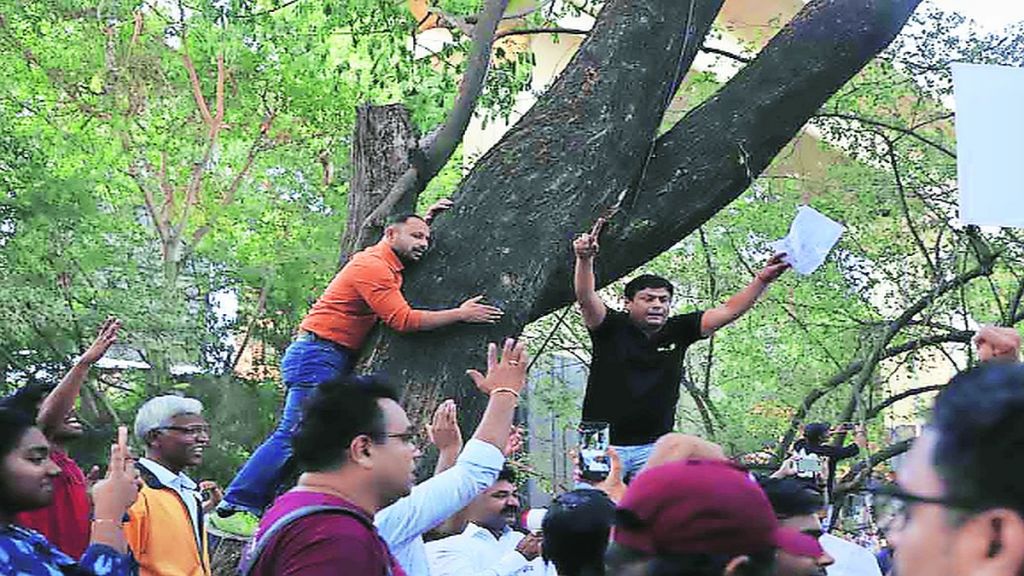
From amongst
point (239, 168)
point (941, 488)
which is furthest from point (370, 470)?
point (239, 168)

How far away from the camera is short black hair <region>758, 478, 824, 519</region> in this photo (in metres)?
4.21

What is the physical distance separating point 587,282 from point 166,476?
6.79 feet

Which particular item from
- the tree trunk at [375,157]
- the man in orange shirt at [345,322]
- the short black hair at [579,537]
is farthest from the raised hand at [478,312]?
the short black hair at [579,537]

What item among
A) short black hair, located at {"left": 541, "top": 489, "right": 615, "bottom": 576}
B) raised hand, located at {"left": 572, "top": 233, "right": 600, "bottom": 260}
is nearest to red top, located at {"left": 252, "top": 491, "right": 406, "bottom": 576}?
short black hair, located at {"left": 541, "top": 489, "right": 615, "bottom": 576}

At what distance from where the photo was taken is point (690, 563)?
7.48 feet

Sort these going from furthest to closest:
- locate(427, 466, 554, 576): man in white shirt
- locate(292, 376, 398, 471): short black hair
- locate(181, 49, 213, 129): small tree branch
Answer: locate(181, 49, 213, 129): small tree branch, locate(427, 466, 554, 576): man in white shirt, locate(292, 376, 398, 471): short black hair

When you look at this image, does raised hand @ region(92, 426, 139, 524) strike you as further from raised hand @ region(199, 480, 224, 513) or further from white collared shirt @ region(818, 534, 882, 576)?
raised hand @ region(199, 480, 224, 513)

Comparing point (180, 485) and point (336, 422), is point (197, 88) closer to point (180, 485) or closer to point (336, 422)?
point (180, 485)

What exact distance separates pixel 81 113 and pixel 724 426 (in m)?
9.47

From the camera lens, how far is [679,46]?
7402 mm

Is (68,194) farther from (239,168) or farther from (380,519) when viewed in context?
(380,519)

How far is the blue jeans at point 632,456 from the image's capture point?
627 cm

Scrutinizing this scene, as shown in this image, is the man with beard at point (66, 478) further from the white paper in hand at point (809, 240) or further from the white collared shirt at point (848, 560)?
the white paper in hand at point (809, 240)

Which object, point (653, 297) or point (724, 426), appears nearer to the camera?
point (653, 297)
